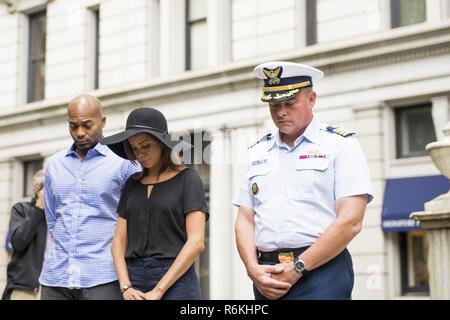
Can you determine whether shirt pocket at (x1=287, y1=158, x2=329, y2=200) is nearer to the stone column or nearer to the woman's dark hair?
the woman's dark hair

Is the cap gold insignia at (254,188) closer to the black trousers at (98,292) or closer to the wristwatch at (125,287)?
the wristwatch at (125,287)

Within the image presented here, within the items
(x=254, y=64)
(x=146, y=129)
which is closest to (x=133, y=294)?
(x=146, y=129)

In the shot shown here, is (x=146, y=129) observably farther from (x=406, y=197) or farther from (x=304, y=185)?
(x=406, y=197)

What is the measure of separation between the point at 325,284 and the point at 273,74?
1132 mm

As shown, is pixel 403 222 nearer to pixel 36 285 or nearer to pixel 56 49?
pixel 36 285

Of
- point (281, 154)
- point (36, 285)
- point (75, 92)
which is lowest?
point (36, 285)

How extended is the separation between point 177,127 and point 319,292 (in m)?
16.2

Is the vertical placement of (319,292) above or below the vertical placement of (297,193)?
below

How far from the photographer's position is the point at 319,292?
4371 millimetres

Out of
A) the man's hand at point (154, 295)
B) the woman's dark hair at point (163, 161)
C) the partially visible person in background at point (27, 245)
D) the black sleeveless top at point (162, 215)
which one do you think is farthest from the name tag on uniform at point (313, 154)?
the partially visible person in background at point (27, 245)

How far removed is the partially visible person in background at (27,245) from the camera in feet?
28.1

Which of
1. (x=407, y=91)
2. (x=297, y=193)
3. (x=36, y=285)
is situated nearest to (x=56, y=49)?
(x=407, y=91)

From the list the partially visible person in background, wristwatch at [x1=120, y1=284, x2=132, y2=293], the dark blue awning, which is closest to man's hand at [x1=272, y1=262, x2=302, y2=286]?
wristwatch at [x1=120, y1=284, x2=132, y2=293]

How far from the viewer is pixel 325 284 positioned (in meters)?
4.39
